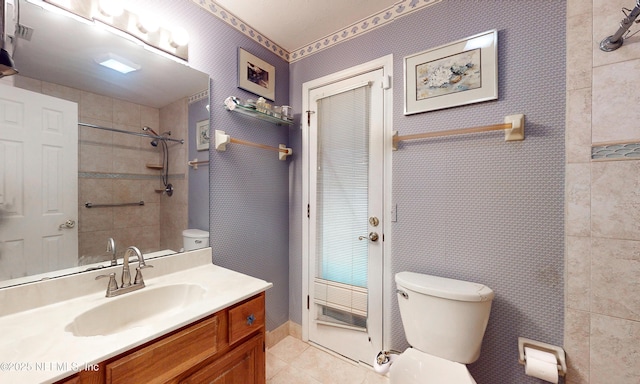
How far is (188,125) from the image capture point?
147cm

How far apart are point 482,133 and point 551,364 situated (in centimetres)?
117

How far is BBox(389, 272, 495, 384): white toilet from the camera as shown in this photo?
1.13 meters

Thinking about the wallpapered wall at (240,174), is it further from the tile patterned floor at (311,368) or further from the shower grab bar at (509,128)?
the shower grab bar at (509,128)

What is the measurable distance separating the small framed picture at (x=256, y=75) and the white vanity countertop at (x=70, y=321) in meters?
1.30

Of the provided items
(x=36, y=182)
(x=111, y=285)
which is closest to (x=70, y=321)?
(x=111, y=285)

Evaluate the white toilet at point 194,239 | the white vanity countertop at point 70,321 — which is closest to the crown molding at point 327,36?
the white toilet at point 194,239

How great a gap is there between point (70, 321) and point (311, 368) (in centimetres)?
146

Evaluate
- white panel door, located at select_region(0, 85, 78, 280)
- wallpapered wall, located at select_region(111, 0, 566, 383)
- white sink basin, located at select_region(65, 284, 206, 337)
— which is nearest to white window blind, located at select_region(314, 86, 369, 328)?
wallpapered wall, located at select_region(111, 0, 566, 383)

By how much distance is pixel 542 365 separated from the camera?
113 cm

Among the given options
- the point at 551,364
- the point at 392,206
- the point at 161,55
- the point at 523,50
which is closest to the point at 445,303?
the point at 551,364

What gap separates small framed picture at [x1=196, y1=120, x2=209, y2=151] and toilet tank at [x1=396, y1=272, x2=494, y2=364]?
1488mm

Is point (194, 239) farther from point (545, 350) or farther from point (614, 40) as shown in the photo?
point (614, 40)

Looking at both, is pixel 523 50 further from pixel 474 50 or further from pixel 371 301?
pixel 371 301

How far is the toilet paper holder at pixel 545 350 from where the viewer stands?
45.6 inches
